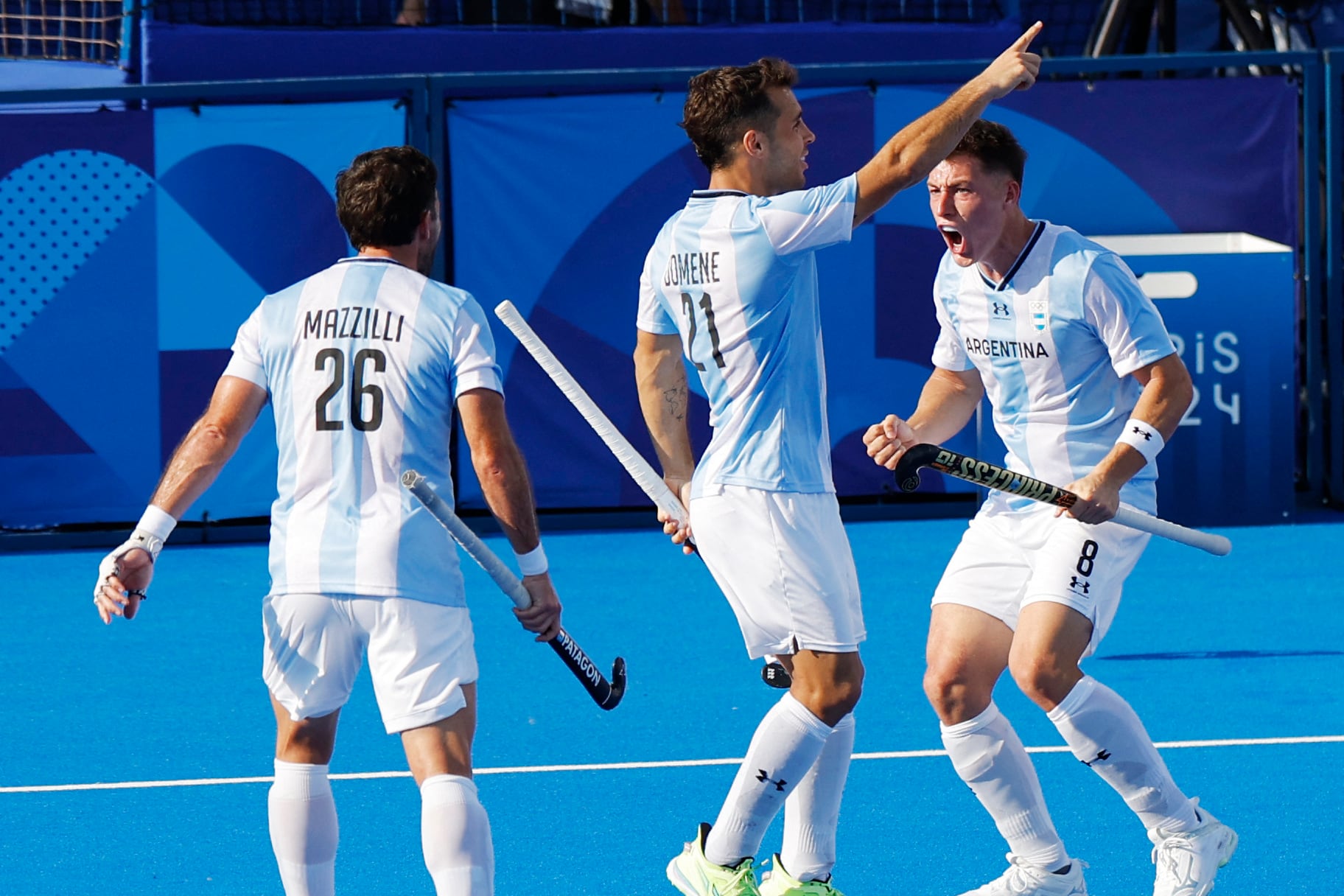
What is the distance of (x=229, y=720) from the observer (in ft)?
22.2

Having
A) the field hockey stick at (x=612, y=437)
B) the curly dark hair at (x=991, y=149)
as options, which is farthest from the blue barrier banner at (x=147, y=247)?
the curly dark hair at (x=991, y=149)

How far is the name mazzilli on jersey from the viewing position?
15.1 ft

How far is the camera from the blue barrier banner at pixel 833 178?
35.3 ft

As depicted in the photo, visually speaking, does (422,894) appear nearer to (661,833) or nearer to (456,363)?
(661,833)

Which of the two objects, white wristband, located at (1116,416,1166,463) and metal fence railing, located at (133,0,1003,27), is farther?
metal fence railing, located at (133,0,1003,27)

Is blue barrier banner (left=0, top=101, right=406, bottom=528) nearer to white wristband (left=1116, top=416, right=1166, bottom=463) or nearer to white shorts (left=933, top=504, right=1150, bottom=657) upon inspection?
white shorts (left=933, top=504, right=1150, bottom=657)

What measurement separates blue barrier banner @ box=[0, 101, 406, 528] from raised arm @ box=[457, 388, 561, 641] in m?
7.05

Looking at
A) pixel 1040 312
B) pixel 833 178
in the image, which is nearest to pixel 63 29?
pixel 833 178

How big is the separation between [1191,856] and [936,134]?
194cm

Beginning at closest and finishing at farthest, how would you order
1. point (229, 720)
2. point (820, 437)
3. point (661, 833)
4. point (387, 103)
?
point (820, 437), point (661, 833), point (229, 720), point (387, 103)

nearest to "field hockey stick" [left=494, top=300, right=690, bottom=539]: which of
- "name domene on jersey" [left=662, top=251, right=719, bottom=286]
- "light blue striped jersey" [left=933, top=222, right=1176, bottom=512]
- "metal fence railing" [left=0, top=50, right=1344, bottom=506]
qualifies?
"name domene on jersey" [left=662, top=251, right=719, bottom=286]

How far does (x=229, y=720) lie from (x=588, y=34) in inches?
241

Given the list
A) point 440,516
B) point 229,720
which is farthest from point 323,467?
point 229,720

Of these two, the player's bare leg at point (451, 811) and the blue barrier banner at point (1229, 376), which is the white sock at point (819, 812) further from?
the blue barrier banner at point (1229, 376)
